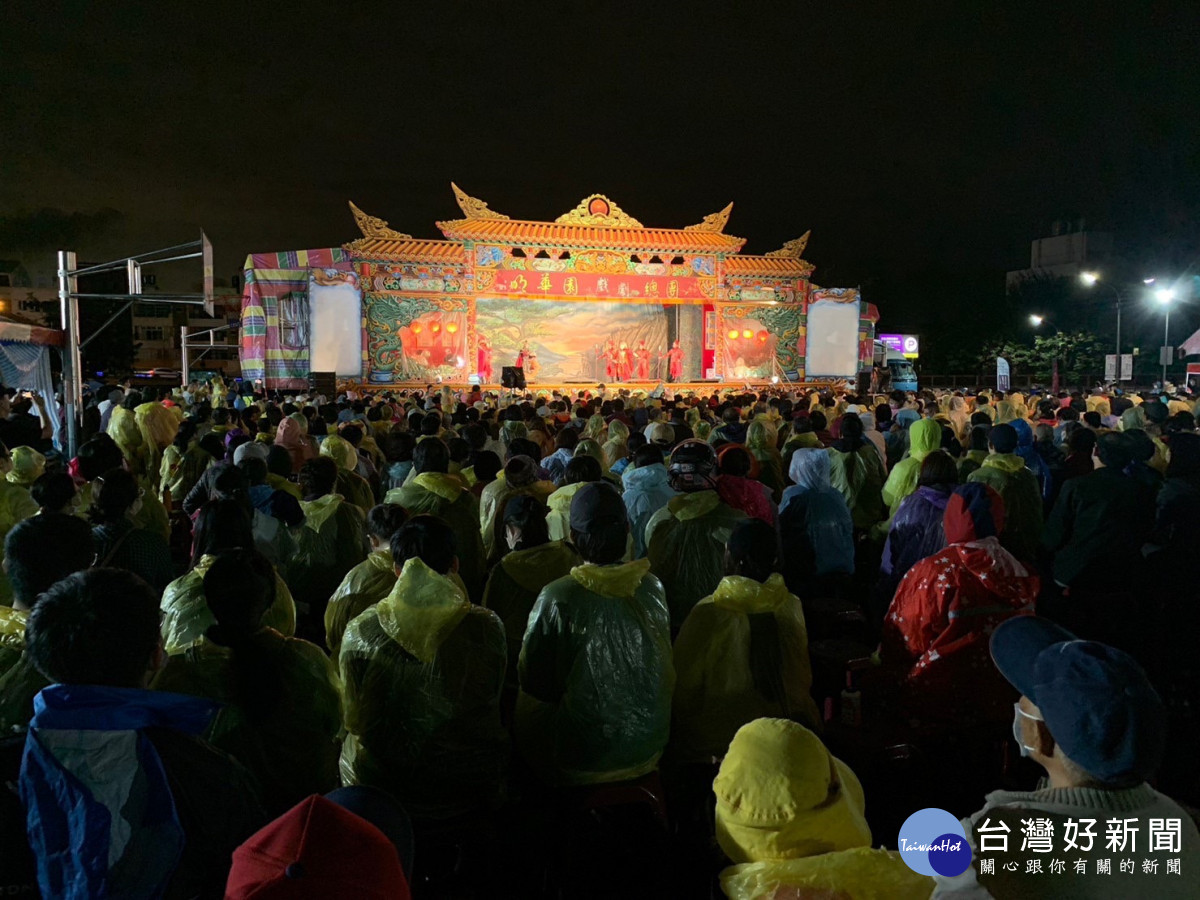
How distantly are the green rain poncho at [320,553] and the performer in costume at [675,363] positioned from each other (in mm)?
20335

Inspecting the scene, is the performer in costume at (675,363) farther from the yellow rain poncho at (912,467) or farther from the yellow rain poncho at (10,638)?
the yellow rain poncho at (10,638)


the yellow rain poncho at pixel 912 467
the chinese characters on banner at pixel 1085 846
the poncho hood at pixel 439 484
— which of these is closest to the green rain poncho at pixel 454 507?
the poncho hood at pixel 439 484

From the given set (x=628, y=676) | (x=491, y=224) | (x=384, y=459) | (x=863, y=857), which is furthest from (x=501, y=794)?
(x=491, y=224)

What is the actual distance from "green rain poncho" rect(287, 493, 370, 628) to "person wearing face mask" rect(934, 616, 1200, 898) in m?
3.28

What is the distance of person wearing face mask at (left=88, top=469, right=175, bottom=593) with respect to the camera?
325cm

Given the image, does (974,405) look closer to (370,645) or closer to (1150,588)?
(1150,588)

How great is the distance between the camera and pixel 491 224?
19.9m

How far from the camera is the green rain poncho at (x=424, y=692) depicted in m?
2.17

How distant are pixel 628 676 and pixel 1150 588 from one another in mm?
4197

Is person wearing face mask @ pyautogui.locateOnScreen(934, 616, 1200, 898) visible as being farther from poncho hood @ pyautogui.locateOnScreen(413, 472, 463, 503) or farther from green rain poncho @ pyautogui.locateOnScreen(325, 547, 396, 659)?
poncho hood @ pyautogui.locateOnScreen(413, 472, 463, 503)

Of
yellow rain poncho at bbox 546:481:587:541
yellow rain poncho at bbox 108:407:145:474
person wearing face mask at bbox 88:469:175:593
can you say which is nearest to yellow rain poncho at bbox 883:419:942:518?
yellow rain poncho at bbox 546:481:587:541

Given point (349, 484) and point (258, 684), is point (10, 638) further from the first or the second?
point (349, 484)

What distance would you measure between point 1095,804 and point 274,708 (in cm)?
180

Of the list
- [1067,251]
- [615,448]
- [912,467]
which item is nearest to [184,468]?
[615,448]
